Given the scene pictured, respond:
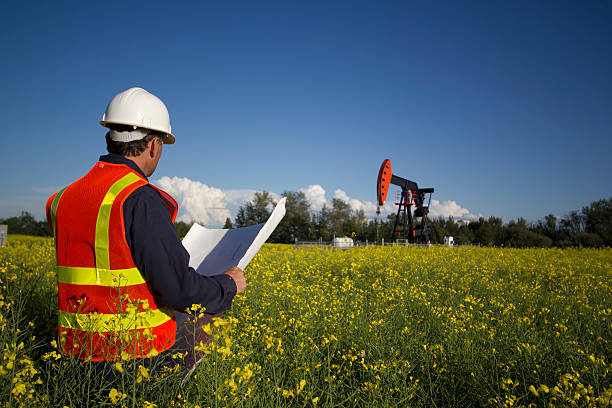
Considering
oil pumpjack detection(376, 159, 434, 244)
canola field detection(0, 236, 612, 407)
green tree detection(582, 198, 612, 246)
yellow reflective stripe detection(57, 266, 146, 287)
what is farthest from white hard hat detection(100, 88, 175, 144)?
green tree detection(582, 198, 612, 246)

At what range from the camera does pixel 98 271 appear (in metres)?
1.56

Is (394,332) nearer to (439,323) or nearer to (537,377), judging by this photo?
(439,323)

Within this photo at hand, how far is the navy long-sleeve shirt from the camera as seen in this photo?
59.2 inches

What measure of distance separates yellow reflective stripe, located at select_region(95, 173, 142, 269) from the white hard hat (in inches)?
16.9

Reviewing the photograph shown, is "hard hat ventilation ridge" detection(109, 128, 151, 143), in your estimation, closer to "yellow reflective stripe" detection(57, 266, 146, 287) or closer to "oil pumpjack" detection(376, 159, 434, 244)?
"yellow reflective stripe" detection(57, 266, 146, 287)

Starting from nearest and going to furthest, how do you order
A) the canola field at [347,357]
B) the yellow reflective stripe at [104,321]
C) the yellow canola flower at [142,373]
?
the yellow canola flower at [142,373]
the yellow reflective stripe at [104,321]
the canola field at [347,357]

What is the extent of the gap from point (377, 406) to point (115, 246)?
174 centimetres

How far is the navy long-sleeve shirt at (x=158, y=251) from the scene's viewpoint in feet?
4.94

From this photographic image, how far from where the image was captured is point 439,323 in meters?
A: 3.50

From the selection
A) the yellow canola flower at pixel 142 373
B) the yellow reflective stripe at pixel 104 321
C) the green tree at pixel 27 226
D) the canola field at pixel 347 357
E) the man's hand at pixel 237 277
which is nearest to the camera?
the yellow canola flower at pixel 142 373

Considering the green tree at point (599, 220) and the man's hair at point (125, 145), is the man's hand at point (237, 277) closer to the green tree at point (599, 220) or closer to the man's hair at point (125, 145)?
the man's hair at point (125, 145)

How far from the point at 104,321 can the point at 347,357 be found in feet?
6.25

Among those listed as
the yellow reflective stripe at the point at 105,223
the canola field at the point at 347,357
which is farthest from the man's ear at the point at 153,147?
the canola field at the point at 347,357

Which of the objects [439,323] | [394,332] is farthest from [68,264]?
[439,323]
